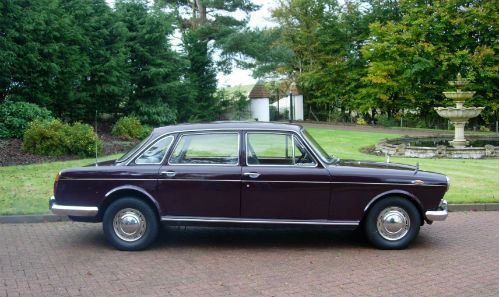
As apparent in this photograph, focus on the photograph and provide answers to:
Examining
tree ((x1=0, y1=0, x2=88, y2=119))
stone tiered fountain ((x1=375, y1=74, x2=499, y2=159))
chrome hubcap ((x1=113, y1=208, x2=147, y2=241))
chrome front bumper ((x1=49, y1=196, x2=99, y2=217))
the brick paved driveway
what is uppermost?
tree ((x1=0, y1=0, x2=88, y2=119))

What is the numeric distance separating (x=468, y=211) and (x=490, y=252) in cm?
275

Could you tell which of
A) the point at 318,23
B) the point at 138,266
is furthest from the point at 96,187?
the point at 318,23

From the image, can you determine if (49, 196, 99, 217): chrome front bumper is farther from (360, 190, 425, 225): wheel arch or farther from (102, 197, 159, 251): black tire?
(360, 190, 425, 225): wheel arch

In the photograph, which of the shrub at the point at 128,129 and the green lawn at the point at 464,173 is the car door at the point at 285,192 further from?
the shrub at the point at 128,129

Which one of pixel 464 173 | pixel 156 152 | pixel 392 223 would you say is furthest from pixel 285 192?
pixel 464 173

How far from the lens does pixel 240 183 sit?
6.45m

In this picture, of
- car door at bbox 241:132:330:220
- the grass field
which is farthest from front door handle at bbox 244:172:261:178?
the grass field

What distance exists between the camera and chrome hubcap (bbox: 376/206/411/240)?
6473mm

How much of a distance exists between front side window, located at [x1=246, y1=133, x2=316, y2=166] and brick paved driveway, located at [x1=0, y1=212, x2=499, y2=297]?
4.04 feet

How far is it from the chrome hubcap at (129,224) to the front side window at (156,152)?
2.33ft

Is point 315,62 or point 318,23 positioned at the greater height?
point 318,23

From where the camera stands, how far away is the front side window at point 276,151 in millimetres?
6613

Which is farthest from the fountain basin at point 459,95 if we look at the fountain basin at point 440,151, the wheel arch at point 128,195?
the wheel arch at point 128,195

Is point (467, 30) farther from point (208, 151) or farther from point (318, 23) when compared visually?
point (208, 151)
